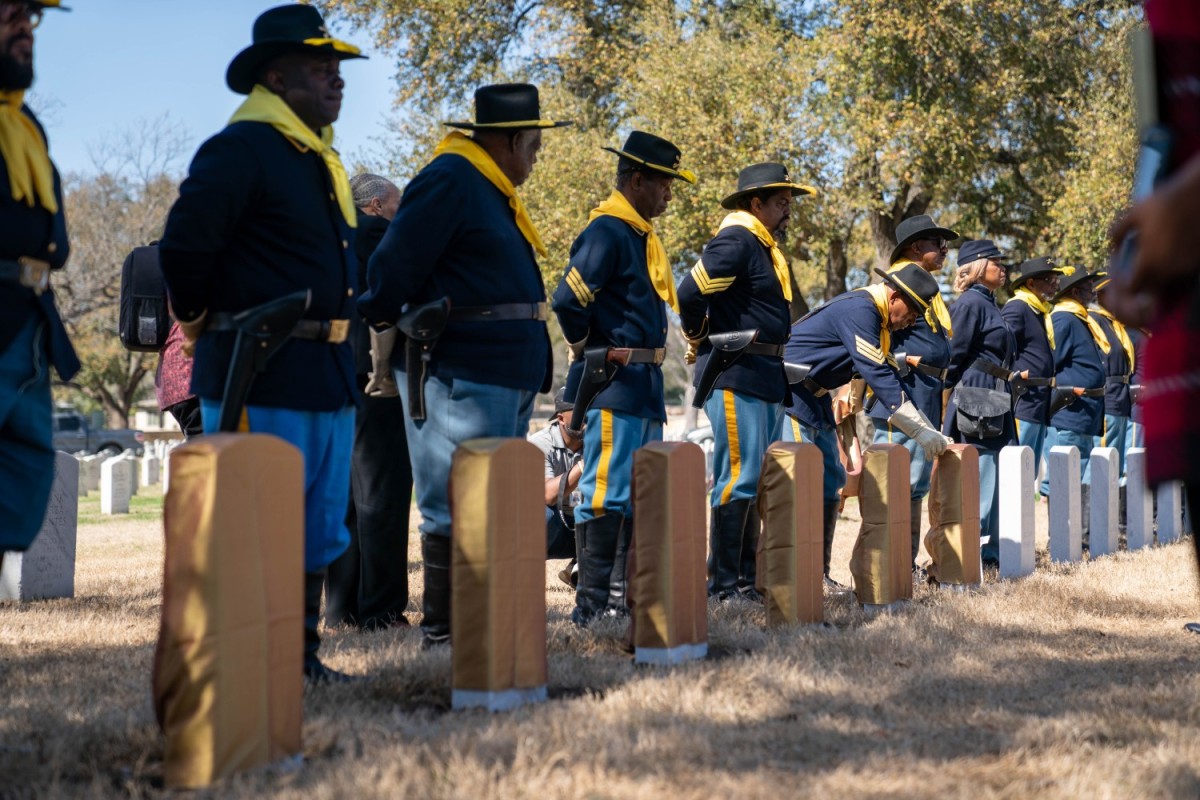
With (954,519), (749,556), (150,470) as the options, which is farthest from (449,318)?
(150,470)

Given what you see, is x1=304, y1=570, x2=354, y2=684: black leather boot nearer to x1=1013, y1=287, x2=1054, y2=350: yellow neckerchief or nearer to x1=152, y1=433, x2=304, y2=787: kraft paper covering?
x1=152, y1=433, x2=304, y2=787: kraft paper covering

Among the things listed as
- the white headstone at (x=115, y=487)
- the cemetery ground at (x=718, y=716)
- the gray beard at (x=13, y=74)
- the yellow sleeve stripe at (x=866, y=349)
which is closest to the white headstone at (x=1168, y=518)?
the yellow sleeve stripe at (x=866, y=349)

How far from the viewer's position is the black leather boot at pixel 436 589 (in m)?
5.57

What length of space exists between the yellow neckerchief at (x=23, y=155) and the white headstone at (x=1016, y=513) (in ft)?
22.0

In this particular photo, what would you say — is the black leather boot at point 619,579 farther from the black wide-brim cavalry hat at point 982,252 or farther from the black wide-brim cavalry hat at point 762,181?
the black wide-brim cavalry hat at point 982,252

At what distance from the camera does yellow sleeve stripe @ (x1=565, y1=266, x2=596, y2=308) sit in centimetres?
680

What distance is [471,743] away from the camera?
4.08m

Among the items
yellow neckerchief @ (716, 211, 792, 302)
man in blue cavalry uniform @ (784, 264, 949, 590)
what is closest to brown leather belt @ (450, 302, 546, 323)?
yellow neckerchief @ (716, 211, 792, 302)

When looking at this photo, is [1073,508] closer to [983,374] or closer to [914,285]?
[983,374]

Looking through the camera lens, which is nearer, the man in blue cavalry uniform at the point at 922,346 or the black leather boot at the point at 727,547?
the black leather boot at the point at 727,547

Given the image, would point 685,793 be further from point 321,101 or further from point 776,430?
point 776,430

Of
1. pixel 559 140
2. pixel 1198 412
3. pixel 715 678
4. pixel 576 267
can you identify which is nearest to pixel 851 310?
pixel 576 267

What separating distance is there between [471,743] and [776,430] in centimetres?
410

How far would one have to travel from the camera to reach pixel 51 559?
8141 millimetres
